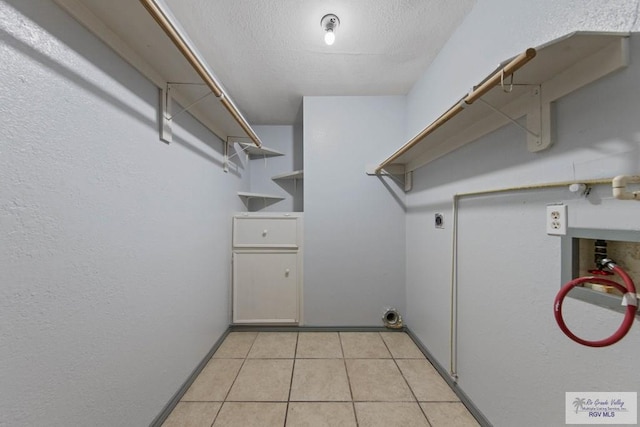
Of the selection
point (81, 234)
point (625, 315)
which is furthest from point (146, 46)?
point (625, 315)

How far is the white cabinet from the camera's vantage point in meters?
2.24

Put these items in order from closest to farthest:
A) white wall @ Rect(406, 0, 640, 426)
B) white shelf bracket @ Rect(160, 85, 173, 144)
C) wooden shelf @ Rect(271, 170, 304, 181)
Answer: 1. white wall @ Rect(406, 0, 640, 426)
2. white shelf bracket @ Rect(160, 85, 173, 144)
3. wooden shelf @ Rect(271, 170, 304, 181)

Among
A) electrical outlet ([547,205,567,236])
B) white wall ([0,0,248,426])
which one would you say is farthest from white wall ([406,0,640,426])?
white wall ([0,0,248,426])

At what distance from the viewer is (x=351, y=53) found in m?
1.67

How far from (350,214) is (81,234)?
1.83 m

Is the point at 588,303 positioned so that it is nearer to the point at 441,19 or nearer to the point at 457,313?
the point at 457,313

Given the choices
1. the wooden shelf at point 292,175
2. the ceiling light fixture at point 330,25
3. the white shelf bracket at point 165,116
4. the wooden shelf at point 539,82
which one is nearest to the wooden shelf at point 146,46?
the white shelf bracket at point 165,116

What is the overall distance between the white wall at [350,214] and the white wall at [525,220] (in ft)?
1.94

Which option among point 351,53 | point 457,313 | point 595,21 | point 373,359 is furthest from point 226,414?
point 351,53

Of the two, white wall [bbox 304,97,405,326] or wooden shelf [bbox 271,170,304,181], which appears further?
wooden shelf [bbox 271,170,304,181]

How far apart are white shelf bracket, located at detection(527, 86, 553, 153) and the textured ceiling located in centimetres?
80

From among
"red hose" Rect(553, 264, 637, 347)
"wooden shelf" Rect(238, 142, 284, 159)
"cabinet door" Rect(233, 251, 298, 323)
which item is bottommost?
"cabinet door" Rect(233, 251, 298, 323)

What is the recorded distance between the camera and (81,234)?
82 centimetres

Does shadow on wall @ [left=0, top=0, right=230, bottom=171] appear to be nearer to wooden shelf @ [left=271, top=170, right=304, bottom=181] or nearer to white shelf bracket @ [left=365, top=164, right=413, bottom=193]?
wooden shelf @ [left=271, top=170, right=304, bottom=181]
